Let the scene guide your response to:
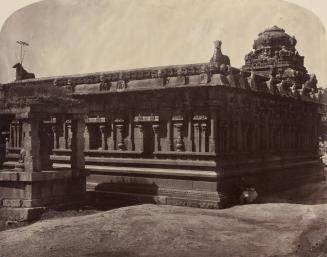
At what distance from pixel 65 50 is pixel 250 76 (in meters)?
126

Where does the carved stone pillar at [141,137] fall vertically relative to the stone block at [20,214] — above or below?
above

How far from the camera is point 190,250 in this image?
12.5 m

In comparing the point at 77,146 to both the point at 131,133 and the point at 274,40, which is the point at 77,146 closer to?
the point at 131,133

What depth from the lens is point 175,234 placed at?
14219mm

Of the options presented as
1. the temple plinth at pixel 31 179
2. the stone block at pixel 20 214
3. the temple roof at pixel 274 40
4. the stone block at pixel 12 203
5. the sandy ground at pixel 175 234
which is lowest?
the sandy ground at pixel 175 234

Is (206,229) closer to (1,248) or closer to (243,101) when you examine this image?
(1,248)

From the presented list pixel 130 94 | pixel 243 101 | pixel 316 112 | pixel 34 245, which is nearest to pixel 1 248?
pixel 34 245

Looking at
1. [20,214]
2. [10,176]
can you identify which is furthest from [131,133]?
[20,214]

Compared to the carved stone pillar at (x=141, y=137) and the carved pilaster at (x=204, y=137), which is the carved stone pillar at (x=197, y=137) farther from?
the carved stone pillar at (x=141, y=137)

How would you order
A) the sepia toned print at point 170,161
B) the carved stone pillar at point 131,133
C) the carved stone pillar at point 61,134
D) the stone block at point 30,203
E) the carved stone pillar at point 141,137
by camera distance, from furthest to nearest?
1. the carved stone pillar at point 61,134
2. the carved stone pillar at point 131,133
3. the carved stone pillar at point 141,137
4. the stone block at point 30,203
5. the sepia toned print at point 170,161

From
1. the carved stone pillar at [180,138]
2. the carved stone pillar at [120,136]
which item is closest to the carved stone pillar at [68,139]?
the carved stone pillar at [120,136]

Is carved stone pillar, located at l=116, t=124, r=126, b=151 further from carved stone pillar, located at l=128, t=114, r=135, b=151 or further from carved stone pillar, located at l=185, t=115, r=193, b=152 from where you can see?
carved stone pillar, located at l=185, t=115, r=193, b=152

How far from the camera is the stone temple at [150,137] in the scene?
1841cm

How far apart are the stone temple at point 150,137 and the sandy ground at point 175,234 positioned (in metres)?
1.86
